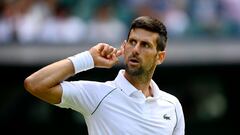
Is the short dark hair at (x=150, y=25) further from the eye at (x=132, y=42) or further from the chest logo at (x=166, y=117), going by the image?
the chest logo at (x=166, y=117)

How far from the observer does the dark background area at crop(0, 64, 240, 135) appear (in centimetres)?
1145

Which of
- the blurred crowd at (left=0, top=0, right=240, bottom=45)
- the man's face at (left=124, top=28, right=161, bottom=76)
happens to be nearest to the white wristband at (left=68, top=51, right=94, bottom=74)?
the man's face at (left=124, top=28, right=161, bottom=76)

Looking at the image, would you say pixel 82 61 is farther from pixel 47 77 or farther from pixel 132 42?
pixel 132 42

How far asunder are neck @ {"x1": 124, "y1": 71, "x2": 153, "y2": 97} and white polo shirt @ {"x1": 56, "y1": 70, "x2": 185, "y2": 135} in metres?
0.06

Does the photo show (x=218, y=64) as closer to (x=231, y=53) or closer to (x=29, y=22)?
(x=231, y=53)

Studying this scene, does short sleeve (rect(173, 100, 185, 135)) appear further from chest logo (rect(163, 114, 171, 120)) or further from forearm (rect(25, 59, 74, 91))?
forearm (rect(25, 59, 74, 91))

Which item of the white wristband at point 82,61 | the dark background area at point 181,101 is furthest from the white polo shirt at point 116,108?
the dark background area at point 181,101

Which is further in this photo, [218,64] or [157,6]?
[157,6]

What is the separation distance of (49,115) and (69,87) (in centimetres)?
620

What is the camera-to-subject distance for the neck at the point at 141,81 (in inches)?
231

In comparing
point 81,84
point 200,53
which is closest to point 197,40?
point 200,53

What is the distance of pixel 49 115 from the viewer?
11625 mm

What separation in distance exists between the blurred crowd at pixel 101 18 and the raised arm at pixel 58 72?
17.0 ft

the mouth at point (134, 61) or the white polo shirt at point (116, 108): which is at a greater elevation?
the mouth at point (134, 61)
